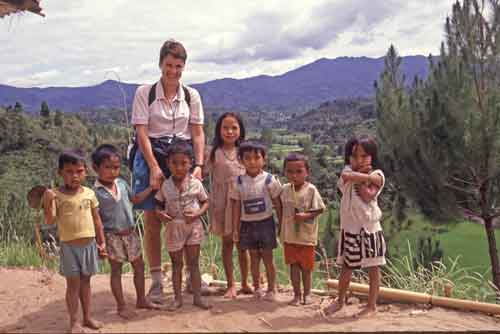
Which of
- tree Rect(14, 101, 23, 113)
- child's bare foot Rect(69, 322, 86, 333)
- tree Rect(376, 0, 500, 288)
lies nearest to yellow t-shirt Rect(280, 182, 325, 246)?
child's bare foot Rect(69, 322, 86, 333)

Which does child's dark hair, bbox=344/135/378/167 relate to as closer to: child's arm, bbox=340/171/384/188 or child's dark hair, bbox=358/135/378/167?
child's dark hair, bbox=358/135/378/167

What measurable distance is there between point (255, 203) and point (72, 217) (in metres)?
1.10

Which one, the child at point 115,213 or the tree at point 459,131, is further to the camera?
the tree at point 459,131

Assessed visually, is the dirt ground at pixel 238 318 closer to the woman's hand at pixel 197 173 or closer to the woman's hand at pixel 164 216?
the woman's hand at pixel 164 216

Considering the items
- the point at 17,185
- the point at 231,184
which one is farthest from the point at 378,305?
the point at 17,185

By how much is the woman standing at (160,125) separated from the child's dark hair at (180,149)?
0.11 meters

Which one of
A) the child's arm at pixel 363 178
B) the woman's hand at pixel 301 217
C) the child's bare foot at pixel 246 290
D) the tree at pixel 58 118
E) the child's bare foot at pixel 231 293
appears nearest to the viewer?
the child's arm at pixel 363 178

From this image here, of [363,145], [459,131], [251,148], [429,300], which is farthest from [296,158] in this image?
[459,131]

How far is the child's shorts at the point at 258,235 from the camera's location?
3.30 m

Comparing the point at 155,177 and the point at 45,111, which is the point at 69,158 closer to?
the point at 155,177

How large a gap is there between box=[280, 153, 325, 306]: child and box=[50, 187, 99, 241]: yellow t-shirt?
3.90 ft

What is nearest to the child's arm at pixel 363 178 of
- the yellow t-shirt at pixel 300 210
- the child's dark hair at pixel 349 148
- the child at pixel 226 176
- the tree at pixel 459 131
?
the child's dark hair at pixel 349 148

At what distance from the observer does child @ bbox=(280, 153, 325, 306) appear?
3.28m

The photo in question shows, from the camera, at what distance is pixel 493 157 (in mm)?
9031
